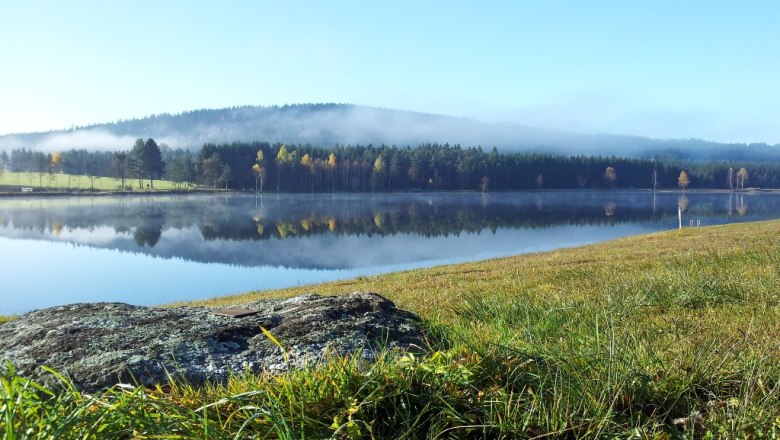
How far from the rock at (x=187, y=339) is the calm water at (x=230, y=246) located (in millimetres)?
25583

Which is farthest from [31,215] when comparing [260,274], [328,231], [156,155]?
[156,155]

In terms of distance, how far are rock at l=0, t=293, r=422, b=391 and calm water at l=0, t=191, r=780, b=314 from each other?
25.6 metres

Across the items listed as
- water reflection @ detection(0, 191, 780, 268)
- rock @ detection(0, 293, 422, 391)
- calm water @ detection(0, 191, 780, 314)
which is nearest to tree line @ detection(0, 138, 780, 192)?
water reflection @ detection(0, 191, 780, 268)

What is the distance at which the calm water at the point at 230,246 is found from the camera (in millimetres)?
32969

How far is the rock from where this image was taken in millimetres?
3385

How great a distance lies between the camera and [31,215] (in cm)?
8075

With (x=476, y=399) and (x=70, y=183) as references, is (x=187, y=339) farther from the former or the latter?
(x=70, y=183)

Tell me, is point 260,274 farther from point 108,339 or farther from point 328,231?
point 108,339

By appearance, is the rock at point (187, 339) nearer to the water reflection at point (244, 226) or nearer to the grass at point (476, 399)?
the grass at point (476, 399)

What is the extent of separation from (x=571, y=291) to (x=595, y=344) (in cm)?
376

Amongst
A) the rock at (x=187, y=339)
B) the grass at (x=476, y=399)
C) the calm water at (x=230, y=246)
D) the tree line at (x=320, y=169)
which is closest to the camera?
Answer: the grass at (x=476, y=399)

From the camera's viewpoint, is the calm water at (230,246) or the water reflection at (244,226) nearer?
the calm water at (230,246)

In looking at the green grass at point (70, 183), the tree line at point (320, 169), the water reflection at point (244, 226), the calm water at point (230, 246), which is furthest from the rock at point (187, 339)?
the green grass at point (70, 183)

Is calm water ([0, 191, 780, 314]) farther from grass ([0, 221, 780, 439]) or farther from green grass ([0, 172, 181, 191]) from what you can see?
green grass ([0, 172, 181, 191])
